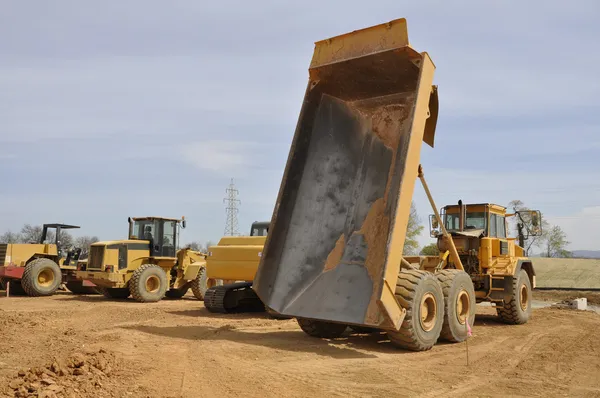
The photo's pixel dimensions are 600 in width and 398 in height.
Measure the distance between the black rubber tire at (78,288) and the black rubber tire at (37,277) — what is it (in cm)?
124

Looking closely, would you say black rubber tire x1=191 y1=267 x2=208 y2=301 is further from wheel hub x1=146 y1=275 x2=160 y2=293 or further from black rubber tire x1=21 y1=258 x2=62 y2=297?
black rubber tire x1=21 y1=258 x2=62 y2=297

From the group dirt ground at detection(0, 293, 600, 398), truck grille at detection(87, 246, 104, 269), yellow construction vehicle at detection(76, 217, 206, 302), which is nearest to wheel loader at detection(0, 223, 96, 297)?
truck grille at detection(87, 246, 104, 269)

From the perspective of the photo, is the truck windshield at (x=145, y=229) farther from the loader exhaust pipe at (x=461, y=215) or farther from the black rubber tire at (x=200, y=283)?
the loader exhaust pipe at (x=461, y=215)

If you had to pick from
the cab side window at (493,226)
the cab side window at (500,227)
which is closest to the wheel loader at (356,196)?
the cab side window at (493,226)

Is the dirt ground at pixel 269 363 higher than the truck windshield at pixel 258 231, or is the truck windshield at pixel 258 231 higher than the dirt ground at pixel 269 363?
the truck windshield at pixel 258 231

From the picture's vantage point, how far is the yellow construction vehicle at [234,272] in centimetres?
1249

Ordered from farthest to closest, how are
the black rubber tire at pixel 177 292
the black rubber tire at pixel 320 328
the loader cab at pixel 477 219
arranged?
the black rubber tire at pixel 177 292 → the loader cab at pixel 477 219 → the black rubber tire at pixel 320 328

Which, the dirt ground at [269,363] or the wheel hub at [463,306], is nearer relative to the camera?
the dirt ground at [269,363]

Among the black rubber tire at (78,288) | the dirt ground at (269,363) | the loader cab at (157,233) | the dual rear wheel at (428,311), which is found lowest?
the black rubber tire at (78,288)

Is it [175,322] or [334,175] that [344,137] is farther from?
[175,322]

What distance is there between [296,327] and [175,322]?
247cm

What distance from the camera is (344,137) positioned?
353 inches

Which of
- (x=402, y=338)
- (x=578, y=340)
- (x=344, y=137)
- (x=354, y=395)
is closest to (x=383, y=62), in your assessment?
(x=344, y=137)

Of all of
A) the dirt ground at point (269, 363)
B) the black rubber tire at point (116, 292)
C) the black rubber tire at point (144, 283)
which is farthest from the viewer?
the black rubber tire at point (116, 292)
